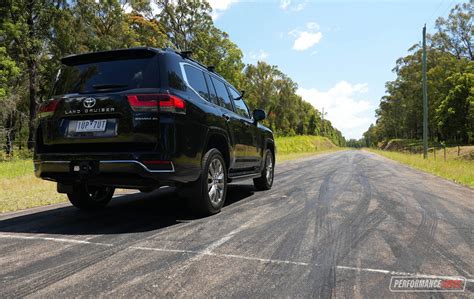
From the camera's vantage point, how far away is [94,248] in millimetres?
3457

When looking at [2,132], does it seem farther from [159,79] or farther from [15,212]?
[159,79]

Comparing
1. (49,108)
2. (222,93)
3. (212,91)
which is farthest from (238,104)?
(49,108)

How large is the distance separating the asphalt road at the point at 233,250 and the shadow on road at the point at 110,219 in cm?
2

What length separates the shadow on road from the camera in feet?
14.0

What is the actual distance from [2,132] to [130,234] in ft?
93.1

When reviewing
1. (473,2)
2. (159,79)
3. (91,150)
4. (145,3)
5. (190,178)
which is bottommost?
(190,178)

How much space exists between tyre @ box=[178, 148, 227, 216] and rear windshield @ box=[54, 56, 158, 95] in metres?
1.32

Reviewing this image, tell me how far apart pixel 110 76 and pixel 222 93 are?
2.17m

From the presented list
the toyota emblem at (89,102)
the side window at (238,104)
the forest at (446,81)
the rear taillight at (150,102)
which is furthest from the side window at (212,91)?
the forest at (446,81)

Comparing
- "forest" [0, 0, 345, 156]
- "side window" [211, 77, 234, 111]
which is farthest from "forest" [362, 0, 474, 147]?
"side window" [211, 77, 234, 111]

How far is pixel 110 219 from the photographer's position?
15.9ft

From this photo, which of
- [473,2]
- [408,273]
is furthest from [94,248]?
[473,2]

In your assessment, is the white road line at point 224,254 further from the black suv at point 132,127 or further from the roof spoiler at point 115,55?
the roof spoiler at point 115,55

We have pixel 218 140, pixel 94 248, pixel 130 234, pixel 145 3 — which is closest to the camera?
pixel 94 248
